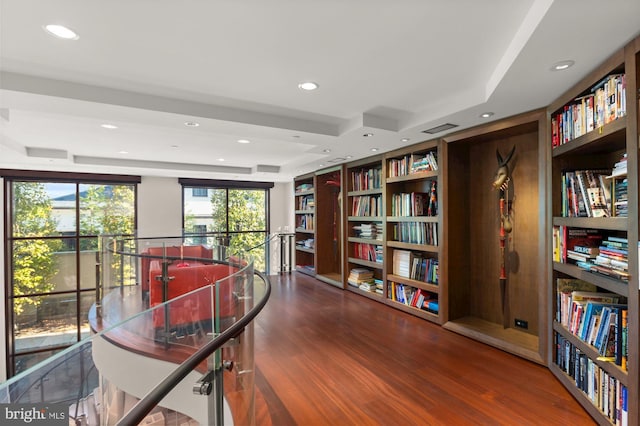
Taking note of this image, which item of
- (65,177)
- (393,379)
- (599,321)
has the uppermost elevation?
(65,177)

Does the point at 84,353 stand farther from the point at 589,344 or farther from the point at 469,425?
the point at 589,344

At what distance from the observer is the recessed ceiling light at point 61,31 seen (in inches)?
66.7

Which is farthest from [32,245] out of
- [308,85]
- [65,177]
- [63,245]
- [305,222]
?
[308,85]

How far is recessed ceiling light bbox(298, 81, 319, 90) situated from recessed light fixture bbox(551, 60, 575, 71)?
160cm

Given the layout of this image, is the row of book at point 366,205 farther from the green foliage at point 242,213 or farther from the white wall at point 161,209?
the green foliage at point 242,213

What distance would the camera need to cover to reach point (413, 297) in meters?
4.05

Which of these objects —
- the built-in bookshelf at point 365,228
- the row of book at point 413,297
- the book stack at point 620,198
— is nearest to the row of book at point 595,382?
the book stack at point 620,198

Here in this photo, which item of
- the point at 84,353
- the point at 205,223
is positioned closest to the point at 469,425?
the point at 84,353

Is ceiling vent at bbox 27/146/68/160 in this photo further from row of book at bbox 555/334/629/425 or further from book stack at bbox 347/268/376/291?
row of book at bbox 555/334/629/425

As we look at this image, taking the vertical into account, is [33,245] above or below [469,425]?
above

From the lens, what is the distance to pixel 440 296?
11.8ft

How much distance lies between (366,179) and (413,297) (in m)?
2.01

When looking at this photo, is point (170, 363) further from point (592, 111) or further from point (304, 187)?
point (304, 187)

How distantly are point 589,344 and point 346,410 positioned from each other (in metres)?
1.65
